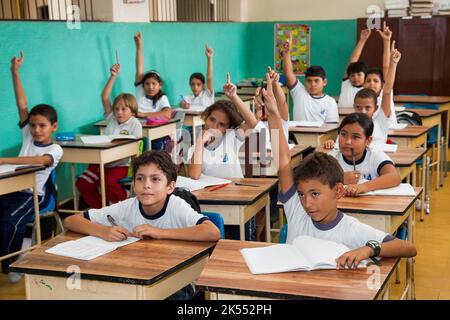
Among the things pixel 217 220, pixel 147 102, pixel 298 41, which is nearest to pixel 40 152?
pixel 217 220

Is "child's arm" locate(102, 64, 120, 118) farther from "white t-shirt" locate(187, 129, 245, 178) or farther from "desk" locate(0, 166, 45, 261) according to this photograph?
"white t-shirt" locate(187, 129, 245, 178)

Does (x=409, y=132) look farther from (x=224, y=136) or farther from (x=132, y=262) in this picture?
(x=132, y=262)

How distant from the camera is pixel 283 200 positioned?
2.57 meters

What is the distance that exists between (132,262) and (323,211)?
749 millimetres

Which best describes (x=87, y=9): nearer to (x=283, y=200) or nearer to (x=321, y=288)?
(x=283, y=200)

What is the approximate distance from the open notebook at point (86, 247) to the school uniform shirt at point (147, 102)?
4148 mm

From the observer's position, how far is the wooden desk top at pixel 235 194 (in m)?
3.17

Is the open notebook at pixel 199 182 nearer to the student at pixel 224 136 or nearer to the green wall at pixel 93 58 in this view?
the student at pixel 224 136

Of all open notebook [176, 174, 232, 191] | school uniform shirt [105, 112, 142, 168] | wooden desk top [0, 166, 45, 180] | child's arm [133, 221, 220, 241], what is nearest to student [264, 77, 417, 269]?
child's arm [133, 221, 220, 241]

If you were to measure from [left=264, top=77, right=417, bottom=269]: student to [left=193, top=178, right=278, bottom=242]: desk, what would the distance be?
2.01 feet

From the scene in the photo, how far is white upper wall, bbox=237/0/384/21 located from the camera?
953cm

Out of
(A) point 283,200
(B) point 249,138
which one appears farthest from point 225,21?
(A) point 283,200

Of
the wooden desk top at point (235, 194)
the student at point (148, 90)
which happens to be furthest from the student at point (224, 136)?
the student at point (148, 90)

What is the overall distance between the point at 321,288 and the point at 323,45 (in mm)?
8371
